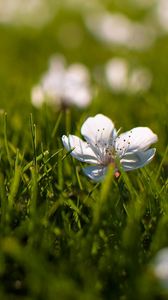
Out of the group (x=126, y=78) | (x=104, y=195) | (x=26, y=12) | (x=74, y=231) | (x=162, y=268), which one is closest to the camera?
(x=162, y=268)

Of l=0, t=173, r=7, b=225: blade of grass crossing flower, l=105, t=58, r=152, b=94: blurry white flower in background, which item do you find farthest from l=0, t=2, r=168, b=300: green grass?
l=105, t=58, r=152, b=94: blurry white flower in background

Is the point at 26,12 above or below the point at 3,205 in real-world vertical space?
above

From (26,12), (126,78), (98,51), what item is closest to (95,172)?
(126,78)

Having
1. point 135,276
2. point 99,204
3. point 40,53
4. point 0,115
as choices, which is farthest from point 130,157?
point 40,53

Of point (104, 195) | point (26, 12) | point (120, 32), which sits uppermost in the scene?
point (26, 12)

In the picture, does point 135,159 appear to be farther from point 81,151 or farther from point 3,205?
point 3,205

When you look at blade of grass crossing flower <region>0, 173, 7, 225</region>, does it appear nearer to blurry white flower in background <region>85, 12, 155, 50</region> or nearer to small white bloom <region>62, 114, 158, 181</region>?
small white bloom <region>62, 114, 158, 181</region>

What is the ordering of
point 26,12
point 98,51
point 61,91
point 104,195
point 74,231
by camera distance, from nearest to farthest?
point 104,195, point 74,231, point 61,91, point 98,51, point 26,12
